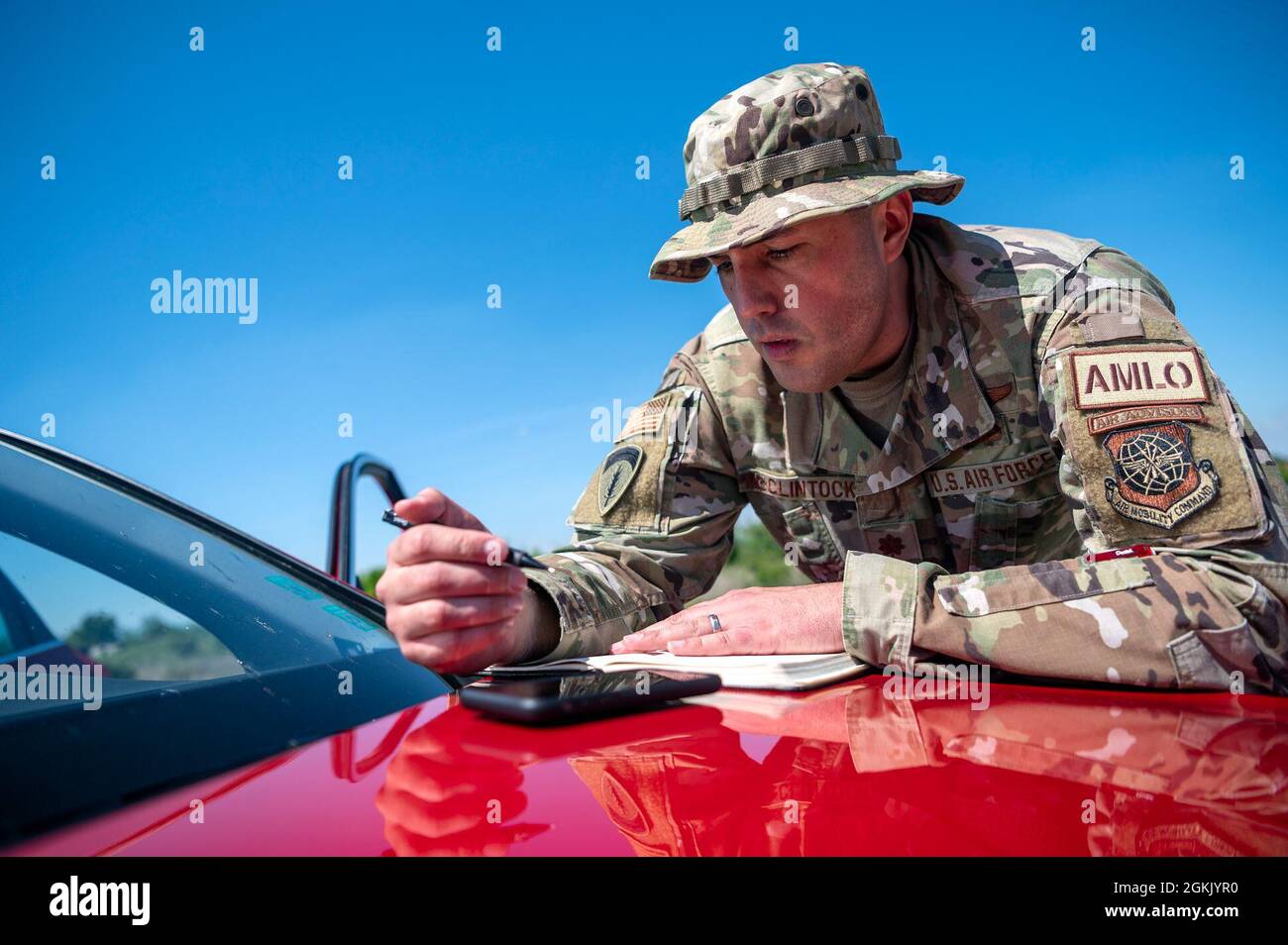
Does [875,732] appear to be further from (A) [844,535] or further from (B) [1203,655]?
(A) [844,535]

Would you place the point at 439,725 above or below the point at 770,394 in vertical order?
below

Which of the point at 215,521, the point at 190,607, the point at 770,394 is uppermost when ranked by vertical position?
the point at 770,394

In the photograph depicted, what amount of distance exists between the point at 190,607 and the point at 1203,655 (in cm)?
146

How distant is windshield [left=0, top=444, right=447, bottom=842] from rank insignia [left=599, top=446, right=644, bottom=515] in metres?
0.95

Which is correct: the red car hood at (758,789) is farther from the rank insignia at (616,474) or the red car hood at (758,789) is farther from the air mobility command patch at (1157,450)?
the rank insignia at (616,474)

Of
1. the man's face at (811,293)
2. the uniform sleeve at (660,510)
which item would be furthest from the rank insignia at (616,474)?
the man's face at (811,293)

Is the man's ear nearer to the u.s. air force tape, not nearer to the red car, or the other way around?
the u.s. air force tape

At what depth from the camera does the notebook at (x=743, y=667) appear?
1.30 meters

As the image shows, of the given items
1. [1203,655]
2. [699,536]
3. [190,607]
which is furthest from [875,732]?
[699,536]

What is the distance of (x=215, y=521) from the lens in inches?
59.6

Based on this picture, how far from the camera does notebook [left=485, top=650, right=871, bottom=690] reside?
1.30m

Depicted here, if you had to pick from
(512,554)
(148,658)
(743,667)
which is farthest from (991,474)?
(148,658)

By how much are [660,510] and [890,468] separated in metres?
0.66

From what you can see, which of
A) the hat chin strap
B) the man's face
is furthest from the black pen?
the hat chin strap
